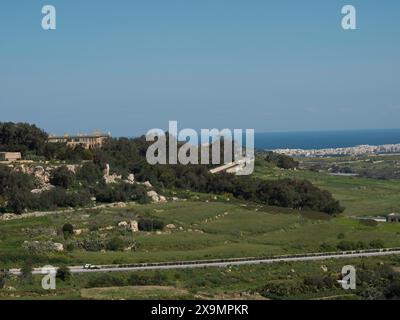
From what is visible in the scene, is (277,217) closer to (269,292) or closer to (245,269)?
(245,269)

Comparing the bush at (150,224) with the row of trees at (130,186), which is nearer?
the bush at (150,224)

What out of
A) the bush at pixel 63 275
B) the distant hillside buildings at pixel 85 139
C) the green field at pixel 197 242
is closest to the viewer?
the green field at pixel 197 242

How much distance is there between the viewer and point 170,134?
83.5 meters

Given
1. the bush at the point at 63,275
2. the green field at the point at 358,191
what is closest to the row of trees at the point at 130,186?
the green field at the point at 358,191

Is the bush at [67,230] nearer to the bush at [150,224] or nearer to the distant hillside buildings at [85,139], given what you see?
the bush at [150,224]

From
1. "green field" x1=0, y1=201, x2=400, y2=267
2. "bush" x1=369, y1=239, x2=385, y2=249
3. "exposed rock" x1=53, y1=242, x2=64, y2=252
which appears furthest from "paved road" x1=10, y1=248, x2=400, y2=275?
"exposed rock" x1=53, y1=242, x2=64, y2=252

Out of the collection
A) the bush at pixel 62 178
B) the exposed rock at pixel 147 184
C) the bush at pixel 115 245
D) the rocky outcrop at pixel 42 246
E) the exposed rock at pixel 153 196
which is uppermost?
the bush at pixel 62 178

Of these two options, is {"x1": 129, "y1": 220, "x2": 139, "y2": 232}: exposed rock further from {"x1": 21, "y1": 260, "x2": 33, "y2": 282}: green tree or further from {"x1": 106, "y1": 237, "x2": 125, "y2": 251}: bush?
{"x1": 21, "y1": 260, "x2": 33, "y2": 282}: green tree

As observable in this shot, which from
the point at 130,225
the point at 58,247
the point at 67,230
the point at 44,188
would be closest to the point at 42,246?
the point at 58,247

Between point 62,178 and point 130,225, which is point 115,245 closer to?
point 130,225

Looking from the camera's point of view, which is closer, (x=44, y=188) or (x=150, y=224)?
(x=150, y=224)

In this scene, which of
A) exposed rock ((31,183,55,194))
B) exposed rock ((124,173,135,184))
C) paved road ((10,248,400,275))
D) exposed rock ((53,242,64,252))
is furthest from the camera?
exposed rock ((124,173,135,184))
